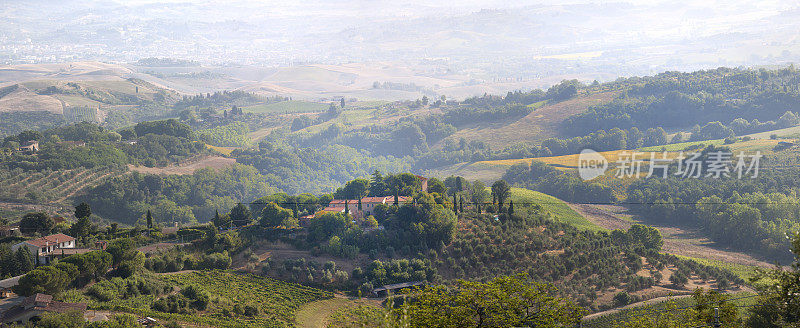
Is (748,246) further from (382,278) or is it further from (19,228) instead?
(19,228)

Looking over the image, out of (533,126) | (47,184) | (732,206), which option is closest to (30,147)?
(47,184)

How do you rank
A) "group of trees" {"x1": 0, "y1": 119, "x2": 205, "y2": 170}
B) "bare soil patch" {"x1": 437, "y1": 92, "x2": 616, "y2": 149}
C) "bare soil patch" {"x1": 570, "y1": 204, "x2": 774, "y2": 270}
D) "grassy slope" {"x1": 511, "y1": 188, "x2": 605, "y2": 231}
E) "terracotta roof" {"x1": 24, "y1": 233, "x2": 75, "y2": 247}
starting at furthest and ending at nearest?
1. "bare soil patch" {"x1": 437, "y1": 92, "x2": 616, "y2": 149}
2. "group of trees" {"x1": 0, "y1": 119, "x2": 205, "y2": 170}
3. "grassy slope" {"x1": 511, "y1": 188, "x2": 605, "y2": 231}
4. "bare soil patch" {"x1": 570, "y1": 204, "x2": 774, "y2": 270}
5. "terracotta roof" {"x1": 24, "y1": 233, "x2": 75, "y2": 247}

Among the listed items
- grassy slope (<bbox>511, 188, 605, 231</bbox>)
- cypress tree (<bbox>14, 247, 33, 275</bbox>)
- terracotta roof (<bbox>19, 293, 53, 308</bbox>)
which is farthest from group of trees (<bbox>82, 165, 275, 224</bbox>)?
terracotta roof (<bbox>19, 293, 53, 308</bbox>)

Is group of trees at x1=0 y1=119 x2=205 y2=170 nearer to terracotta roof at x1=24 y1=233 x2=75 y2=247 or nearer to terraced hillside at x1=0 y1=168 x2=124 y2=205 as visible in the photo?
terraced hillside at x1=0 y1=168 x2=124 y2=205

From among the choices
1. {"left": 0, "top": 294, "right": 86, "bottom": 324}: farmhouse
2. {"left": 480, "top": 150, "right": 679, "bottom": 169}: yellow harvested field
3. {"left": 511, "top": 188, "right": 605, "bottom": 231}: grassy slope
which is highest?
{"left": 0, "top": 294, "right": 86, "bottom": 324}: farmhouse

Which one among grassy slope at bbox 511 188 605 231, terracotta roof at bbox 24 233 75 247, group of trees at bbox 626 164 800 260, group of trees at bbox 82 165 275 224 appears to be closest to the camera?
terracotta roof at bbox 24 233 75 247

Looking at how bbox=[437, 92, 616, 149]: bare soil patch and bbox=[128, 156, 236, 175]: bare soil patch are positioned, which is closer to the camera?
bbox=[128, 156, 236, 175]: bare soil patch

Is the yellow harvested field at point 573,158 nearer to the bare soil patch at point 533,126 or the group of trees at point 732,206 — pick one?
the group of trees at point 732,206

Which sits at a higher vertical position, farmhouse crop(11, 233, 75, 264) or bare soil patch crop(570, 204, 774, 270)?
farmhouse crop(11, 233, 75, 264)
